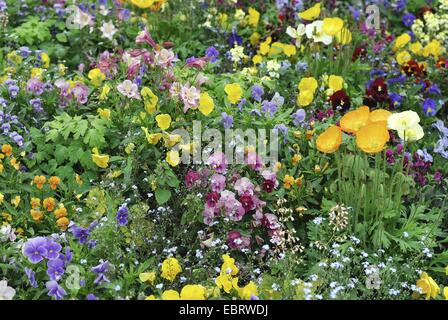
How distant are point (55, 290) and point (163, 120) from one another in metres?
1.23

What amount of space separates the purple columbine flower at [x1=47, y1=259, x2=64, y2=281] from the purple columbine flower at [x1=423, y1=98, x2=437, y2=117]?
9.37 ft

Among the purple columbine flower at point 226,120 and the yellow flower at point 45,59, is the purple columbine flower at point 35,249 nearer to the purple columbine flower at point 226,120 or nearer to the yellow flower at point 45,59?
the purple columbine flower at point 226,120

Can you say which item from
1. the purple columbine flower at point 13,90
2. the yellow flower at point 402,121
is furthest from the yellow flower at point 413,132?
the purple columbine flower at point 13,90

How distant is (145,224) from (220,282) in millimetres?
741

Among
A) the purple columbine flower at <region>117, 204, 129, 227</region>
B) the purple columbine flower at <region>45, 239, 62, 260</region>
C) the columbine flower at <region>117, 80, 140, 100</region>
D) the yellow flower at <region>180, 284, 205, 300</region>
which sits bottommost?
the purple columbine flower at <region>117, 204, 129, 227</region>

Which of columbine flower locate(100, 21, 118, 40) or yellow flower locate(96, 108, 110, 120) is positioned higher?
yellow flower locate(96, 108, 110, 120)

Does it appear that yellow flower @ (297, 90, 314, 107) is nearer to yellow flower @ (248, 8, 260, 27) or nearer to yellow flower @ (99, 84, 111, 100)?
yellow flower @ (99, 84, 111, 100)

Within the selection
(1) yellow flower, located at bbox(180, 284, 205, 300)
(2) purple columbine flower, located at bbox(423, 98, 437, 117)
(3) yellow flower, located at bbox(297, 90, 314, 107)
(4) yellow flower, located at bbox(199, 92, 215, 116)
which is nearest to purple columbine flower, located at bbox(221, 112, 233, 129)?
(4) yellow flower, located at bbox(199, 92, 215, 116)

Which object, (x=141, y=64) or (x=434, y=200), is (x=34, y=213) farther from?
(x=434, y=200)

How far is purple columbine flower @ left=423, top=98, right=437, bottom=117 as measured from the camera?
203 inches

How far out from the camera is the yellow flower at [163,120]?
4.09 metres

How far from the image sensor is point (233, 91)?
4328 millimetres

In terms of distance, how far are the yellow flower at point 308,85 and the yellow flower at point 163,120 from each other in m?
1.01
